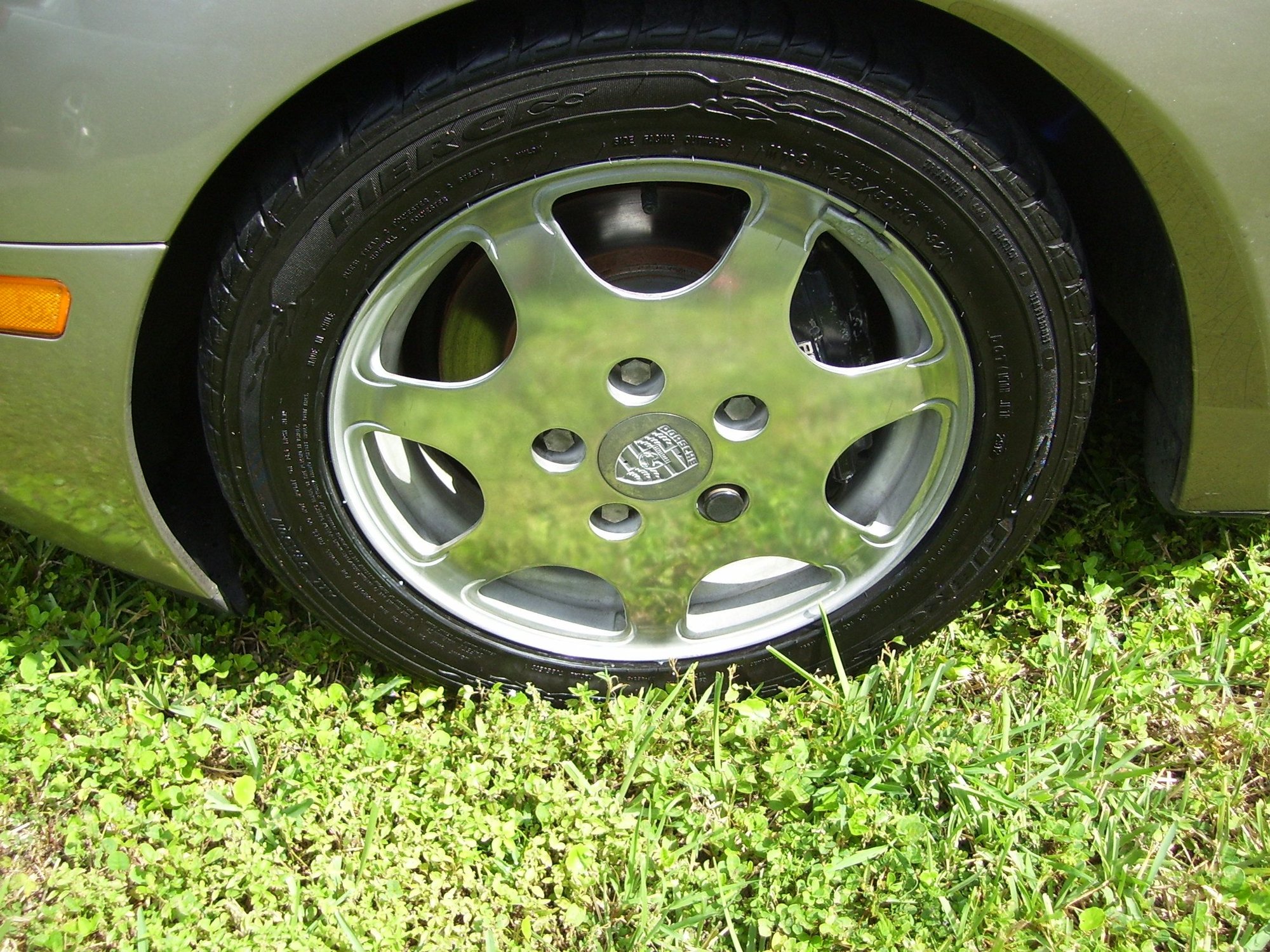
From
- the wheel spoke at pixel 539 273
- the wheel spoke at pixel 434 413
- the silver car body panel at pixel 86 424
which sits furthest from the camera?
the wheel spoke at pixel 434 413

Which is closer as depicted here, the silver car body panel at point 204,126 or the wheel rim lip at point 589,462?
the silver car body panel at point 204,126

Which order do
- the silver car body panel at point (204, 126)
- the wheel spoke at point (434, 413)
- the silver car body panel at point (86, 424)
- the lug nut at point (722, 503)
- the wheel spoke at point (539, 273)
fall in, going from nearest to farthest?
the silver car body panel at point (204, 126), the silver car body panel at point (86, 424), the wheel spoke at point (539, 273), the wheel spoke at point (434, 413), the lug nut at point (722, 503)

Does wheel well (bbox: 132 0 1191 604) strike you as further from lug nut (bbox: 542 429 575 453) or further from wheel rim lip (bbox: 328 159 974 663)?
lug nut (bbox: 542 429 575 453)

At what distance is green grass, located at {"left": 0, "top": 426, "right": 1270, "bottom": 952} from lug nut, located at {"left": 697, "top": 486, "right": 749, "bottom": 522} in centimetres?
32

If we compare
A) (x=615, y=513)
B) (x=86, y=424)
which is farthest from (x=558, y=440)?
(x=86, y=424)

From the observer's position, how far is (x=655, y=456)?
5.55 feet

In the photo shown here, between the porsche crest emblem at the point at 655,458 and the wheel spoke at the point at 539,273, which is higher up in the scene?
the wheel spoke at the point at 539,273

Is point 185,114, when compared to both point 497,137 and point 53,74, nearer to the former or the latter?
point 53,74

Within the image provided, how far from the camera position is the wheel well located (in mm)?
1408

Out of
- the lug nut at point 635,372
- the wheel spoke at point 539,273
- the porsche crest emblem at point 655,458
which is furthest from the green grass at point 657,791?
the wheel spoke at point 539,273

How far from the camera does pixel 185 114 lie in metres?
1.27

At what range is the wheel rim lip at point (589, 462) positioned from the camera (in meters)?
1.46

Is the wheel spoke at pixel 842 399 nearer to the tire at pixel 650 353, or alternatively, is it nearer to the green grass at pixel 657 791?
the tire at pixel 650 353

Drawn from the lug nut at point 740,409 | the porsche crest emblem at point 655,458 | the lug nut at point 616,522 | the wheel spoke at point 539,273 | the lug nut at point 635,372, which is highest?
the wheel spoke at point 539,273
